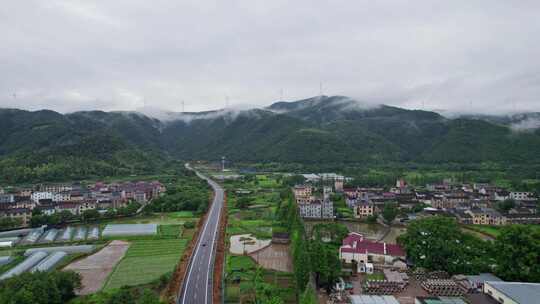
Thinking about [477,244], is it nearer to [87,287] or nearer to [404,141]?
[87,287]

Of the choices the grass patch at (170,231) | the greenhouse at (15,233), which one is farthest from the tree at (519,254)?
the greenhouse at (15,233)

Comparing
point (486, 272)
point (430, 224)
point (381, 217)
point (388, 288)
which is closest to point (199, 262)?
point (388, 288)

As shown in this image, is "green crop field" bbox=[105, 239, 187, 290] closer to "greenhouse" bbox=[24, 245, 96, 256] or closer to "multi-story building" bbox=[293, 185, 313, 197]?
"greenhouse" bbox=[24, 245, 96, 256]

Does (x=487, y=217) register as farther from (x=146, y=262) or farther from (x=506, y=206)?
(x=146, y=262)

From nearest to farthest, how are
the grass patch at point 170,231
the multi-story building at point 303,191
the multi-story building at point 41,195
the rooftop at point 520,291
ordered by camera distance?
the rooftop at point 520,291, the grass patch at point 170,231, the multi-story building at point 41,195, the multi-story building at point 303,191

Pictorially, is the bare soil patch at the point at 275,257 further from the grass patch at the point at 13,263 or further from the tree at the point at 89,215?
the tree at the point at 89,215
